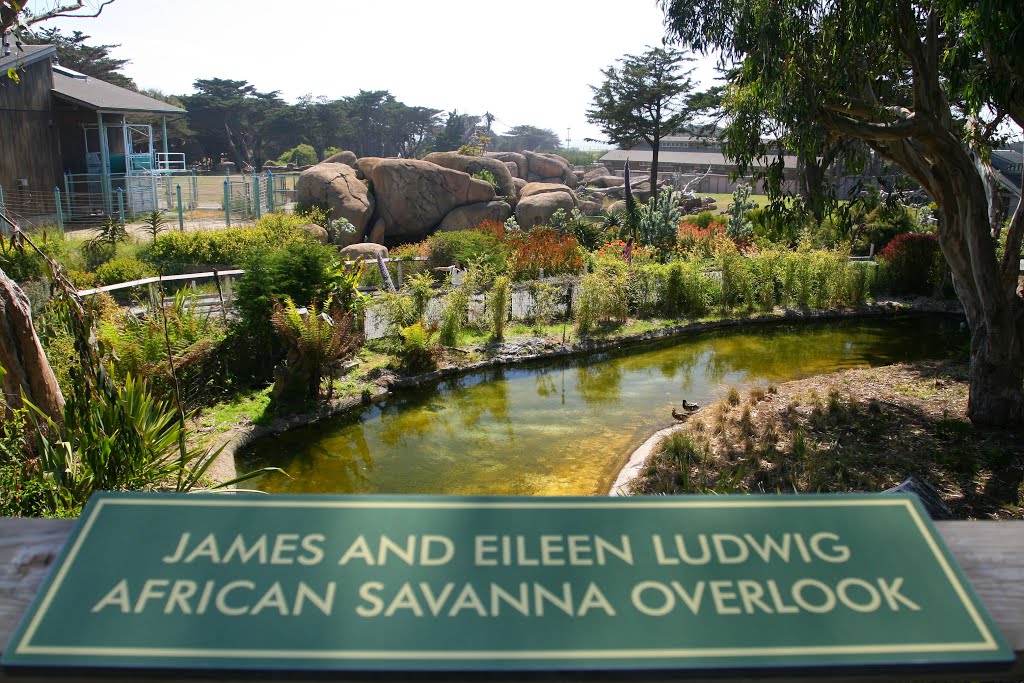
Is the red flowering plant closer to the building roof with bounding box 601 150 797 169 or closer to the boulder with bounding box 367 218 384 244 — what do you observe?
the boulder with bounding box 367 218 384 244

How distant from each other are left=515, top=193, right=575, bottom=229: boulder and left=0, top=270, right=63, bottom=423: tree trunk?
72.5ft

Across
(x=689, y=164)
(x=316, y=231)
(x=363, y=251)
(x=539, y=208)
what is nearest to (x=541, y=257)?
(x=363, y=251)

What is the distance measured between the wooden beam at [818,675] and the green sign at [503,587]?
0.03 meters

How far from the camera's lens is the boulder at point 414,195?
25.4 m

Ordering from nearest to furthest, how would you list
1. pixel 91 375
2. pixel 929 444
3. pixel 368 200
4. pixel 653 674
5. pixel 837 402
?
pixel 653 674
pixel 91 375
pixel 929 444
pixel 837 402
pixel 368 200

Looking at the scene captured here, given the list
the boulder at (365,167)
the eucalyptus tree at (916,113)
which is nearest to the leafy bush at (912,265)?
the eucalyptus tree at (916,113)

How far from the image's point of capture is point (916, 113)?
8.00 metres

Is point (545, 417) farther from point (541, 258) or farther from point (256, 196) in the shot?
point (256, 196)

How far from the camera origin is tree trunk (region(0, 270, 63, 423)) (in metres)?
5.30

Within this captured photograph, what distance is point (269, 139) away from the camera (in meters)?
53.6

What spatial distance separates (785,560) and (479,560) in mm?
528

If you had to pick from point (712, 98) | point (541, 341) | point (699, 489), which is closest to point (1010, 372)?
point (699, 489)

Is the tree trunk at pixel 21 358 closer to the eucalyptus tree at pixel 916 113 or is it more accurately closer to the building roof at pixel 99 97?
the eucalyptus tree at pixel 916 113

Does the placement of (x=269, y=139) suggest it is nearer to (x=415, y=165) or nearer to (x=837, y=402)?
(x=415, y=165)
